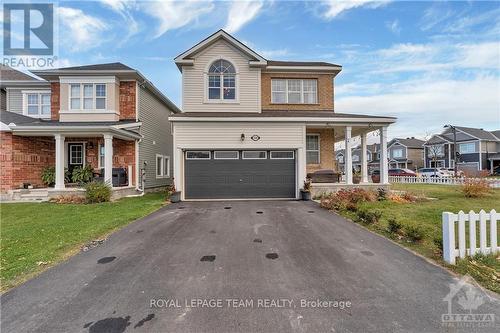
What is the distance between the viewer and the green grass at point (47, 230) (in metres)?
4.47

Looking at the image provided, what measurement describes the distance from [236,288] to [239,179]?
28.6 feet

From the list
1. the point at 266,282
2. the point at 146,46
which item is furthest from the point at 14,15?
the point at 266,282

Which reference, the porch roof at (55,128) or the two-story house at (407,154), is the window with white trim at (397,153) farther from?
the porch roof at (55,128)

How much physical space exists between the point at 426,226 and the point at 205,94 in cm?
1163

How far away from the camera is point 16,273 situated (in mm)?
4125

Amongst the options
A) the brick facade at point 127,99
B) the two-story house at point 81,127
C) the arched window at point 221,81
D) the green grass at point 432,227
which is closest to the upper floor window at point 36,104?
the two-story house at point 81,127

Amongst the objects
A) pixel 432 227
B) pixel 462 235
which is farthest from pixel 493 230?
pixel 432 227

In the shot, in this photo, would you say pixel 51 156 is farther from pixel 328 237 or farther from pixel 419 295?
pixel 419 295

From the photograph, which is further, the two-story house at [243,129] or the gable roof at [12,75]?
the gable roof at [12,75]

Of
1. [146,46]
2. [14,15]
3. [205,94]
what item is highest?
[146,46]

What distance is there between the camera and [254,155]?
12391 mm

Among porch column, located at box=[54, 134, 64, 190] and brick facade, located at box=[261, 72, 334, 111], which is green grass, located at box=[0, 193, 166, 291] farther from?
brick facade, located at box=[261, 72, 334, 111]

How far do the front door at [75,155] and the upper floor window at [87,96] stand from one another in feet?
7.49

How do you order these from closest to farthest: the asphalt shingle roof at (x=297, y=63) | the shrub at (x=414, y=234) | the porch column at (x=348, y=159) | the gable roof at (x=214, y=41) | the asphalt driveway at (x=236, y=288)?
the asphalt driveway at (x=236, y=288), the shrub at (x=414, y=234), the porch column at (x=348, y=159), the gable roof at (x=214, y=41), the asphalt shingle roof at (x=297, y=63)
